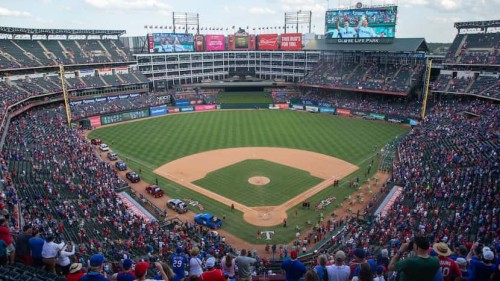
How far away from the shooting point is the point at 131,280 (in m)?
7.59

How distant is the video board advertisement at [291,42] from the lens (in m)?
89.8

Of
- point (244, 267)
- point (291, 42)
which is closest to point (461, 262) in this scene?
point (244, 267)

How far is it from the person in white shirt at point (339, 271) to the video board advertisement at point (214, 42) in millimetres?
91822

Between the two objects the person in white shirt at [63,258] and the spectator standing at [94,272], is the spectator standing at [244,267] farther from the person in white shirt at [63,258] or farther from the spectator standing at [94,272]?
the person in white shirt at [63,258]

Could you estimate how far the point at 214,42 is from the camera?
312 ft

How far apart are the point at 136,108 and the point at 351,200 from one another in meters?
49.5

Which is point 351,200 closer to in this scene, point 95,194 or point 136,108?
point 95,194

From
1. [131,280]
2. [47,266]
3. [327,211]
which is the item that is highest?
[131,280]

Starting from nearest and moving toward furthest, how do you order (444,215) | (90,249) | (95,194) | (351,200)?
(90,249)
(444,215)
(95,194)
(351,200)

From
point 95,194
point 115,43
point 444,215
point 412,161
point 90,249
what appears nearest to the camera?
point 90,249

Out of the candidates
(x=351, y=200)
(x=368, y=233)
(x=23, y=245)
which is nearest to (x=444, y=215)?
(x=368, y=233)

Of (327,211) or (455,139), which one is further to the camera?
(455,139)

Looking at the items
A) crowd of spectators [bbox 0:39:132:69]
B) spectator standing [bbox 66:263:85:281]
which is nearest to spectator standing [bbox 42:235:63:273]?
spectator standing [bbox 66:263:85:281]

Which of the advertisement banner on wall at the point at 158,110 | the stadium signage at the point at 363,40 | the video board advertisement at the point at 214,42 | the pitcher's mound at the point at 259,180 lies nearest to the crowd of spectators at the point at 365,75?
the stadium signage at the point at 363,40
